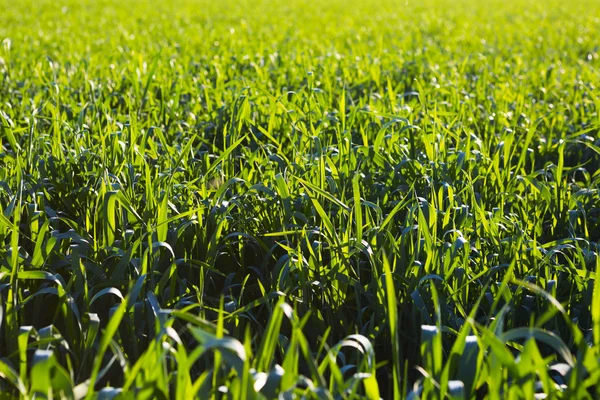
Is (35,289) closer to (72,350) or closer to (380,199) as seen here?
(72,350)

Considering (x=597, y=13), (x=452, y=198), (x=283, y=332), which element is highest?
(x=452, y=198)

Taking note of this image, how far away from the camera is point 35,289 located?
79.4 inches

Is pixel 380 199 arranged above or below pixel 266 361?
below

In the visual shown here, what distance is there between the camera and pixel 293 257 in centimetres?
221

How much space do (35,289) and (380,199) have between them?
4.17ft

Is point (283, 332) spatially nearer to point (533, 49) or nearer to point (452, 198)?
point (452, 198)

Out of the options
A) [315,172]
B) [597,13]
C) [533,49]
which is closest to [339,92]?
[315,172]

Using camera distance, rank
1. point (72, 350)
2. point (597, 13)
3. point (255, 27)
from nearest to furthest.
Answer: point (72, 350)
point (255, 27)
point (597, 13)

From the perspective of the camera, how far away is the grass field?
133 centimetres

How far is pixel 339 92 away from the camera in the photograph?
4.57 metres

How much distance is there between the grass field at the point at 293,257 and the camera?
1.33m

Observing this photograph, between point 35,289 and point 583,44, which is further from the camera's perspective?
point 583,44

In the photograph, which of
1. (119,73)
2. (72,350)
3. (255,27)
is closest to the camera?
(72,350)

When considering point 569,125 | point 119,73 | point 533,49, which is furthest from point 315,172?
point 533,49
